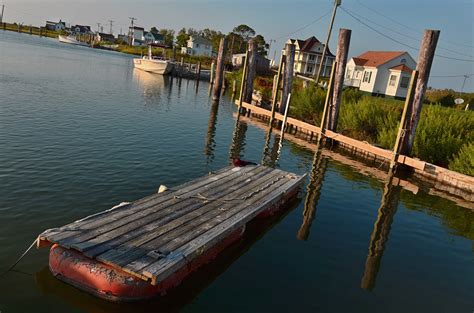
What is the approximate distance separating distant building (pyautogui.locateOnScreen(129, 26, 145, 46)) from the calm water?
468 feet

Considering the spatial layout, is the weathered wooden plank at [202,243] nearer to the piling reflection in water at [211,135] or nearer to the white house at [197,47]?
the piling reflection in water at [211,135]

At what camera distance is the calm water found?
7297 millimetres

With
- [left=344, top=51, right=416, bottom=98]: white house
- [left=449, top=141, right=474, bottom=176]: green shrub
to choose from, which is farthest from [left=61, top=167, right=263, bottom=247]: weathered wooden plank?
[left=344, top=51, right=416, bottom=98]: white house

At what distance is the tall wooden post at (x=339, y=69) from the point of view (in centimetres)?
1994

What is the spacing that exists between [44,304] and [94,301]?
0.79 meters

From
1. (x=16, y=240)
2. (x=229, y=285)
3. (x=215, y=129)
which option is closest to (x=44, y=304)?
(x=16, y=240)

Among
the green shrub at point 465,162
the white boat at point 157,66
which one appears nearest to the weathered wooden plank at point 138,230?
the green shrub at point 465,162

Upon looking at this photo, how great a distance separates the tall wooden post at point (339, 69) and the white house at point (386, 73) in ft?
99.2

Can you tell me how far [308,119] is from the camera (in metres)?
25.5

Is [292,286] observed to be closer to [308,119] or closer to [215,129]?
[215,129]

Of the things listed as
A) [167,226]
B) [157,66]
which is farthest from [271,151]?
[157,66]

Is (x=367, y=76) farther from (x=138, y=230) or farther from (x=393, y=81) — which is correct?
(x=138, y=230)

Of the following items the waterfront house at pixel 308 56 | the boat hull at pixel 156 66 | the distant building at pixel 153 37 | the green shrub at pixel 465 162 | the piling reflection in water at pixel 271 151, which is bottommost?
the piling reflection in water at pixel 271 151

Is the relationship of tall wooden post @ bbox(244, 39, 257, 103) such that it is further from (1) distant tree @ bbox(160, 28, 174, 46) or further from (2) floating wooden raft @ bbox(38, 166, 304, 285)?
(1) distant tree @ bbox(160, 28, 174, 46)
